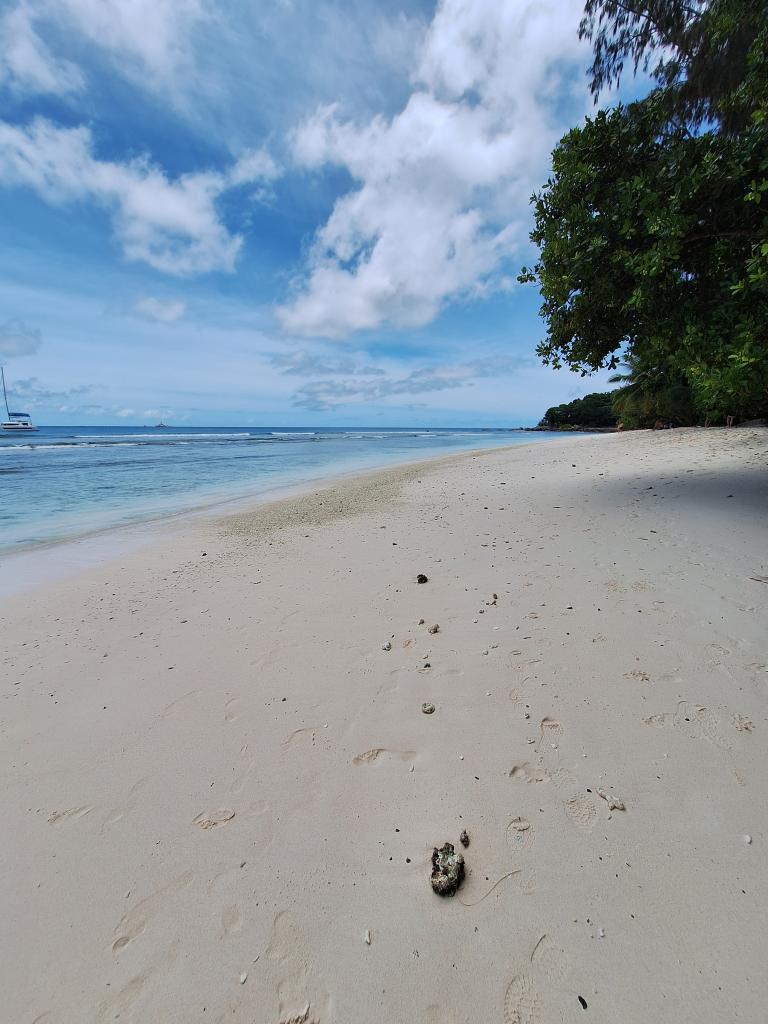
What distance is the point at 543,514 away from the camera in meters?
8.25

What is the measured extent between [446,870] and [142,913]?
1285 mm

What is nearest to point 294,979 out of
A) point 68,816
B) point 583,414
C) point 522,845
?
point 522,845

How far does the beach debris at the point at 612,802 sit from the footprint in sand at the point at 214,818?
1.91m

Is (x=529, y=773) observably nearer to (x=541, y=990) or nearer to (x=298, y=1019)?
(x=541, y=990)

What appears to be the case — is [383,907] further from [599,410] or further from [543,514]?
[599,410]

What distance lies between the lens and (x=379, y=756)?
2602 mm

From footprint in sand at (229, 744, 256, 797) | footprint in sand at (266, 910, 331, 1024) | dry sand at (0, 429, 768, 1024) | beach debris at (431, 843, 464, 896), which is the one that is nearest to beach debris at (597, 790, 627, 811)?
dry sand at (0, 429, 768, 1024)

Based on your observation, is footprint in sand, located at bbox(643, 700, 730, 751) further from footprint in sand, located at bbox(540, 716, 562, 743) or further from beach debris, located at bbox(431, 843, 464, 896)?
beach debris, located at bbox(431, 843, 464, 896)

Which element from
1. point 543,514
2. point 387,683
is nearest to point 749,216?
point 543,514

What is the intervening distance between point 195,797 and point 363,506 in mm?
8898

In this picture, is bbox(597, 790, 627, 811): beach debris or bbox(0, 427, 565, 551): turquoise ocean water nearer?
bbox(597, 790, 627, 811): beach debris

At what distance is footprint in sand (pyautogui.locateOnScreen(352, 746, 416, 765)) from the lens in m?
2.57

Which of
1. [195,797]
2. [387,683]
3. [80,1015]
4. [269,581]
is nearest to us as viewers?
[80,1015]

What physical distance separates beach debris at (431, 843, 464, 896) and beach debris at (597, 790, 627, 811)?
81 cm
